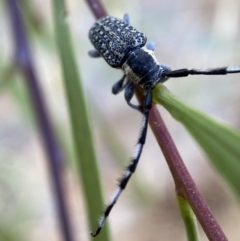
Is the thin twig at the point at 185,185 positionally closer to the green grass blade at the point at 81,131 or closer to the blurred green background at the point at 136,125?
the green grass blade at the point at 81,131

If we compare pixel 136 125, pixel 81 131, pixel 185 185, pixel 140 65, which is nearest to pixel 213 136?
pixel 185 185

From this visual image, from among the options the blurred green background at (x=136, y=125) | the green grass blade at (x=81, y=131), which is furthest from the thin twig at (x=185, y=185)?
the blurred green background at (x=136, y=125)

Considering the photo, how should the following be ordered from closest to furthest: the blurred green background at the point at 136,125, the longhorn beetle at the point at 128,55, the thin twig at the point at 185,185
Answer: the thin twig at the point at 185,185 → the longhorn beetle at the point at 128,55 → the blurred green background at the point at 136,125

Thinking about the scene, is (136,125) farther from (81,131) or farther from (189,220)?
(189,220)

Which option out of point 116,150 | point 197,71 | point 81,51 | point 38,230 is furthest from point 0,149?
point 197,71

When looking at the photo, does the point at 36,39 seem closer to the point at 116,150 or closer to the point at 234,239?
the point at 116,150

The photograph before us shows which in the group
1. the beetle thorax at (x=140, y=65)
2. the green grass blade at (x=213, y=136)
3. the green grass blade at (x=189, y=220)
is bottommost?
the green grass blade at (x=189, y=220)

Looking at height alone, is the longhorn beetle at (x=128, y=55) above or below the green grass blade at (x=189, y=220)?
above

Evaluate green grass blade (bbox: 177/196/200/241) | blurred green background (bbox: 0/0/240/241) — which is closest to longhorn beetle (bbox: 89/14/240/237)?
green grass blade (bbox: 177/196/200/241)
